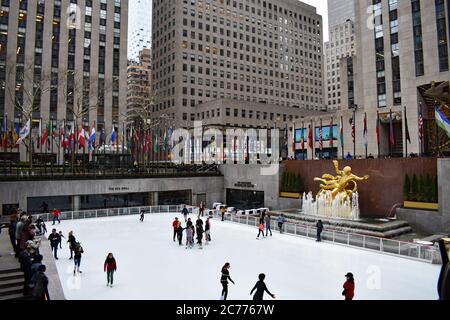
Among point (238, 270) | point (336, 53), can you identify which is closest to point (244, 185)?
point (238, 270)

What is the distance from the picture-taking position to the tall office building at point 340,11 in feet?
560

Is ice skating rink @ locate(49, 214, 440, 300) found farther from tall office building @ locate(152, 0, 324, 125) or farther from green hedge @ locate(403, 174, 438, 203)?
tall office building @ locate(152, 0, 324, 125)

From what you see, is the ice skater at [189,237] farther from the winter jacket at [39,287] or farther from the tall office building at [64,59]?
the tall office building at [64,59]

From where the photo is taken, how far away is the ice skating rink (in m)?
11.4

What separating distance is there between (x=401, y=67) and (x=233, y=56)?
171 feet

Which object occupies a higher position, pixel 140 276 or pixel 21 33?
pixel 21 33

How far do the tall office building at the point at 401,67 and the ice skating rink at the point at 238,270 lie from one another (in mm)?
19818

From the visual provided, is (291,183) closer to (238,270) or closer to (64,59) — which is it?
(238,270)

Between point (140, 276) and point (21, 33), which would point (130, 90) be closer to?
point (21, 33)

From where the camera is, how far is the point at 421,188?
76.5ft

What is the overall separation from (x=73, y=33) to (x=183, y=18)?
85.5ft

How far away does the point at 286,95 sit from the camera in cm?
9306
